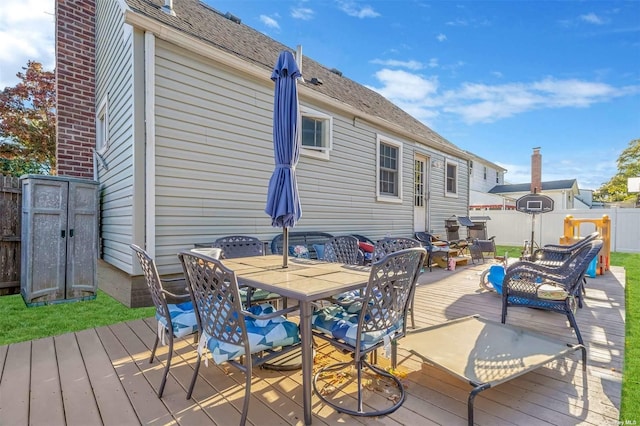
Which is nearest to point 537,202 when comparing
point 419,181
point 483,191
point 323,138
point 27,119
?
point 419,181

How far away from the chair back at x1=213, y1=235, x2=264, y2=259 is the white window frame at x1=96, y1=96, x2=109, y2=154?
9.46ft

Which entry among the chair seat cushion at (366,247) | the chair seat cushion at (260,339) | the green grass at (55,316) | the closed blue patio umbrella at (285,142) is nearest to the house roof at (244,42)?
the closed blue patio umbrella at (285,142)

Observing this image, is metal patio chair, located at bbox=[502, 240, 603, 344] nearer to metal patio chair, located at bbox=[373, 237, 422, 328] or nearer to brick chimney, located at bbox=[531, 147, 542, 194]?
metal patio chair, located at bbox=[373, 237, 422, 328]

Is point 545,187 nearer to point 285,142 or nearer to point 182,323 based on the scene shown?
point 285,142

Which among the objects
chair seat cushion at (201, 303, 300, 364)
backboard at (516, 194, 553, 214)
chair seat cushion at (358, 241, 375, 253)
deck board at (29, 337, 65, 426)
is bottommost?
deck board at (29, 337, 65, 426)

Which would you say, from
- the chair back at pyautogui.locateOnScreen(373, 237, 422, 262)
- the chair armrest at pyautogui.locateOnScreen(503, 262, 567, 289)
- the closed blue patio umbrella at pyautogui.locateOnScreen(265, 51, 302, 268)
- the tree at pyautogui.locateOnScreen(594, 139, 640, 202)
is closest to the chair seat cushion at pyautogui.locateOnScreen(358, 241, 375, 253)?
the chair back at pyautogui.locateOnScreen(373, 237, 422, 262)

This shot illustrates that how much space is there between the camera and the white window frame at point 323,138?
619cm

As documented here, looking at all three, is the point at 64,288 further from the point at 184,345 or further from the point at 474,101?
the point at 474,101

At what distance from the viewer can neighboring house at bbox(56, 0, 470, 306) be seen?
4.10m

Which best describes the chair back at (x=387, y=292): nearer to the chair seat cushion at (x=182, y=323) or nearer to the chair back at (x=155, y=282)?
the chair seat cushion at (x=182, y=323)

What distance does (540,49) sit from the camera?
9156mm

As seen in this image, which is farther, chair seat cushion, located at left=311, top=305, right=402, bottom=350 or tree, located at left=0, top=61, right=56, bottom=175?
tree, located at left=0, top=61, right=56, bottom=175

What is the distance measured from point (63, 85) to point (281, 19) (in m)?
5.14

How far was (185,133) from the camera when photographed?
14.6 ft
